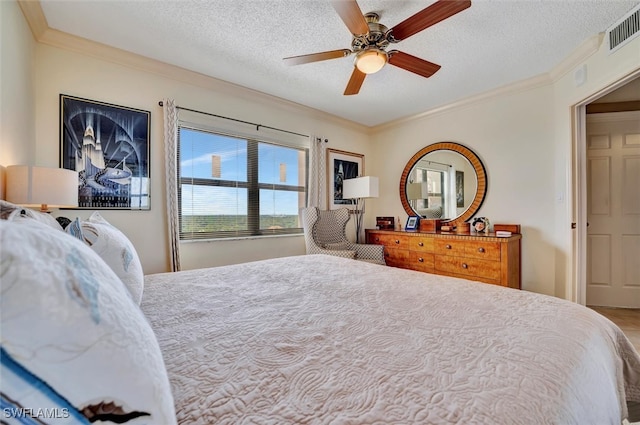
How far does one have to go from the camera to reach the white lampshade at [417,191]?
4020mm

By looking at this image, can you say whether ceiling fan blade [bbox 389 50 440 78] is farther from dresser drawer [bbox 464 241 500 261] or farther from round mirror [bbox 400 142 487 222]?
dresser drawer [bbox 464 241 500 261]

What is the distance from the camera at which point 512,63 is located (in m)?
2.69

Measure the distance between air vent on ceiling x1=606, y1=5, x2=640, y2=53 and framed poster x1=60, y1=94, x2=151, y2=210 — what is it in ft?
13.1

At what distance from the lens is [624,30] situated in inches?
80.0

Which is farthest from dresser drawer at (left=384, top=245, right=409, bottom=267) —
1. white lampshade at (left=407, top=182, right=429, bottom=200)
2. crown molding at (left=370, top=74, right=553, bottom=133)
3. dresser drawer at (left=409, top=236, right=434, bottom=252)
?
crown molding at (left=370, top=74, right=553, bottom=133)

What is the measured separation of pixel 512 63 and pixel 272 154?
2765 mm

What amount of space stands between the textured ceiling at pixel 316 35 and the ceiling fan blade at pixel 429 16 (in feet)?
0.94

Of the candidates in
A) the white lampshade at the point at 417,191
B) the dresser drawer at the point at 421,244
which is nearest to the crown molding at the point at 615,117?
the white lampshade at the point at 417,191

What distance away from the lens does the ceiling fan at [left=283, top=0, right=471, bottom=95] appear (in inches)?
62.1

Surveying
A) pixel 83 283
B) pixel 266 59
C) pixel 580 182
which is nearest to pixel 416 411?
pixel 83 283

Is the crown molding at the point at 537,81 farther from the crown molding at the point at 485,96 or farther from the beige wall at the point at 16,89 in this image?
the beige wall at the point at 16,89

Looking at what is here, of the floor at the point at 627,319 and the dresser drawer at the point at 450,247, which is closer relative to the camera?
the floor at the point at 627,319

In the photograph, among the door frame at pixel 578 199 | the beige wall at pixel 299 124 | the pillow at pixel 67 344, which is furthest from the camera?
the door frame at pixel 578 199

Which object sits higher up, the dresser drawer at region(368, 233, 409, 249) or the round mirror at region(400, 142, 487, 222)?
the round mirror at region(400, 142, 487, 222)
